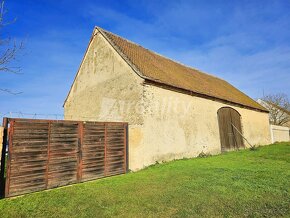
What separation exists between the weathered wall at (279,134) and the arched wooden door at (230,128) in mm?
8375

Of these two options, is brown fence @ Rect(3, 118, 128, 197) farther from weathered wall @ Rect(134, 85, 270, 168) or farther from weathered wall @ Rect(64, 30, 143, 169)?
weathered wall @ Rect(134, 85, 270, 168)

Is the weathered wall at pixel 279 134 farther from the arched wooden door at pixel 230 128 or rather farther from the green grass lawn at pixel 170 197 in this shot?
the green grass lawn at pixel 170 197

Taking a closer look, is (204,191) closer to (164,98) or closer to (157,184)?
(157,184)

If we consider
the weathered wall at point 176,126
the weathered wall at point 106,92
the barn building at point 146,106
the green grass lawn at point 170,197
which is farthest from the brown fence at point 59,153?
the weathered wall at point 176,126

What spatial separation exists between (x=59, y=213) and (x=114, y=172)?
441cm

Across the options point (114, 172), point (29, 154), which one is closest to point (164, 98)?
point (114, 172)

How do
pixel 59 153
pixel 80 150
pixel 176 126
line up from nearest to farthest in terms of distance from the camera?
pixel 59 153
pixel 80 150
pixel 176 126

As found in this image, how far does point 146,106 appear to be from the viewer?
1066cm

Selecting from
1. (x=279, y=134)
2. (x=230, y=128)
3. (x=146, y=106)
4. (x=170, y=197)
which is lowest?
(x=170, y=197)

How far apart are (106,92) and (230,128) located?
402 inches

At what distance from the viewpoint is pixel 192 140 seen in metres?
13.0

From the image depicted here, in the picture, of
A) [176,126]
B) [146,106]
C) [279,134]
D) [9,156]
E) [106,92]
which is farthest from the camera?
[279,134]

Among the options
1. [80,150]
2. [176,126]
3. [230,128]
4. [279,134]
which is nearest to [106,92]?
[176,126]

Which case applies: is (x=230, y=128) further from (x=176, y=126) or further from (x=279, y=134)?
(x=279, y=134)
